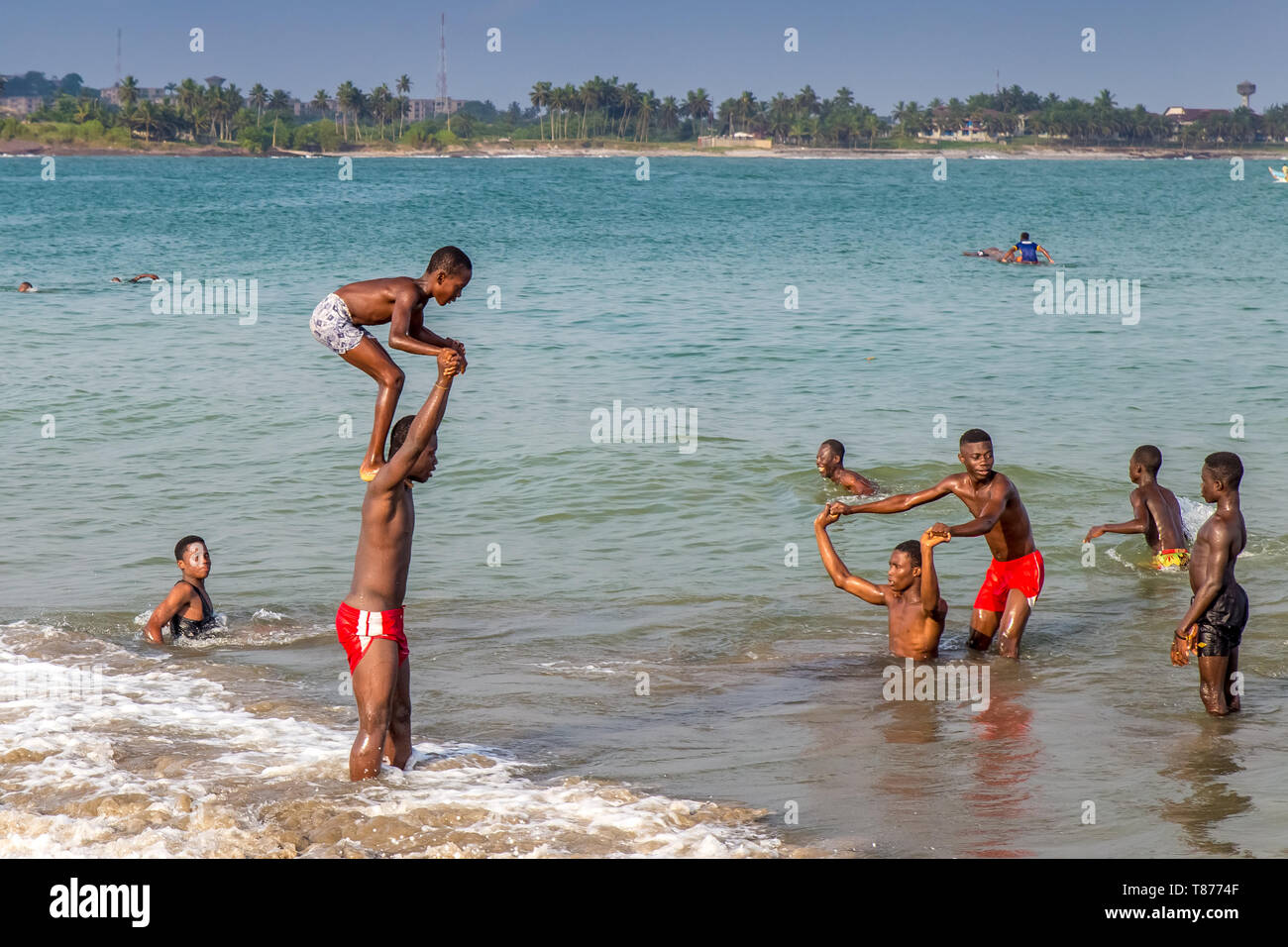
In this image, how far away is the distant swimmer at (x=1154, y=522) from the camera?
10.2 meters

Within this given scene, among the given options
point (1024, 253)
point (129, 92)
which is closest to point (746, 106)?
point (129, 92)

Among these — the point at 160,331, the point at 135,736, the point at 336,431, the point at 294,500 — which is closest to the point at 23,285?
the point at 160,331

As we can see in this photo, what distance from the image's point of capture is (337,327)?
6305 mm

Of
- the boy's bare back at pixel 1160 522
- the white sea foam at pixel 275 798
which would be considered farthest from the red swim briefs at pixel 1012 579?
the white sea foam at pixel 275 798

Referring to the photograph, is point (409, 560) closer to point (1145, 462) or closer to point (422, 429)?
point (422, 429)

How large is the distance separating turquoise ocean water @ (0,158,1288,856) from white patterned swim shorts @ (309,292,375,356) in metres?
2.01

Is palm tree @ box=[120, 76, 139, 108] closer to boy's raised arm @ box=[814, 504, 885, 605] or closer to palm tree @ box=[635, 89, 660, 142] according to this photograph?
palm tree @ box=[635, 89, 660, 142]

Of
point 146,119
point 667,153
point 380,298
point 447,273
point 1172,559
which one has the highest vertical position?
point 146,119

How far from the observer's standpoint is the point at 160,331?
73.3 ft

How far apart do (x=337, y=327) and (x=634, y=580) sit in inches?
172

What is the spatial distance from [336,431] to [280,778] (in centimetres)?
947

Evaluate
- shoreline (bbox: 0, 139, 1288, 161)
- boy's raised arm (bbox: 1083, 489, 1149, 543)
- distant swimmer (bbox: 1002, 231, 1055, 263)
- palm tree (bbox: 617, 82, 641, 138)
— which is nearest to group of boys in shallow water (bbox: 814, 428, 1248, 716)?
boy's raised arm (bbox: 1083, 489, 1149, 543)

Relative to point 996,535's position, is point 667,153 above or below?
above
